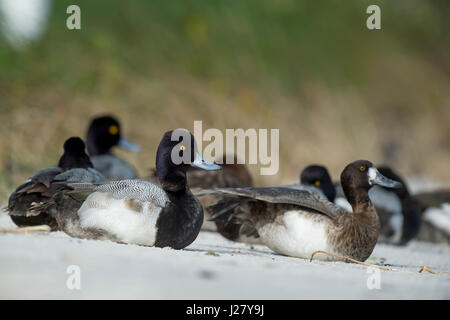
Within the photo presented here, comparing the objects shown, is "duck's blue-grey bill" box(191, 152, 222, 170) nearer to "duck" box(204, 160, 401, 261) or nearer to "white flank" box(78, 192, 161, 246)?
"duck" box(204, 160, 401, 261)

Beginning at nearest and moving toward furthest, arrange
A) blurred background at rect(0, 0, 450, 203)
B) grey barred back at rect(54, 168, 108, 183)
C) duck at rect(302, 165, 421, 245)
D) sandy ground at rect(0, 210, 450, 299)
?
sandy ground at rect(0, 210, 450, 299)
grey barred back at rect(54, 168, 108, 183)
duck at rect(302, 165, 421, 245)
blurred background at rect(0, 0, 450, 203)

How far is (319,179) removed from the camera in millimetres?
6406

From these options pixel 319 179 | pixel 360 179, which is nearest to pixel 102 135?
pixel 319 179

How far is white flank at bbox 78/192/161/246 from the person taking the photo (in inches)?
169

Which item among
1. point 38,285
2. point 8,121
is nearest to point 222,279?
point 38,285

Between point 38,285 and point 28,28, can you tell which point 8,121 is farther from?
point 38,285

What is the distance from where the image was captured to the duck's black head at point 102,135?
7887 mm

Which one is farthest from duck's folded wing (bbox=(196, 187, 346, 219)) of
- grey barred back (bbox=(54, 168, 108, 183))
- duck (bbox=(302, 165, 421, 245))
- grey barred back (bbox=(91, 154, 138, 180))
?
duck (bbox=(302, 165, 421, 245))

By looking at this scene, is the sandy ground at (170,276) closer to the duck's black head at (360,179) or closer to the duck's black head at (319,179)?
the duck's black head at (360,179)

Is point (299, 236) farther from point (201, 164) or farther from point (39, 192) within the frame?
point (39, 192)

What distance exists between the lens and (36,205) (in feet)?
15.2

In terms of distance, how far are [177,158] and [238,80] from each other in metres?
7.01

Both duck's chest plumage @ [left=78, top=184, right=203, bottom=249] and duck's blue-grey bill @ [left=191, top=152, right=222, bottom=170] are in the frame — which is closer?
duck's chest plumage @ [left=78, top=184, right=203, bottom=249]

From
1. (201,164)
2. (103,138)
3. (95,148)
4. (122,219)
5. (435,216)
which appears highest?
(103,138)
